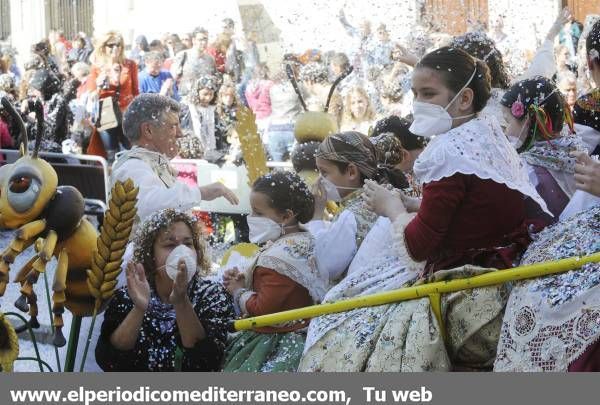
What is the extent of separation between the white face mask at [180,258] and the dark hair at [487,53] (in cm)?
149

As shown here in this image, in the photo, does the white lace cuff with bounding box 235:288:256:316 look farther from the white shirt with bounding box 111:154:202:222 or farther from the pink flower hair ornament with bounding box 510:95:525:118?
the pink flower hair ornament with bounding box 510:95:525:118

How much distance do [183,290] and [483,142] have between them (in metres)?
1.20

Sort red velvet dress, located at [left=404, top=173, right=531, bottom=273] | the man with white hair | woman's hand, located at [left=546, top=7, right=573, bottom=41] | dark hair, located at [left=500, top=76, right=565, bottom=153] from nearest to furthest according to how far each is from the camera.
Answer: red velvet dress, located at [left=404, top=173, right=531, bottom=273], dark hair, located at [left=500, top=76, right=565, bottom=153], the man with white hair, woman's hand, located at [left=546, top=7, right=573, bottom=41]

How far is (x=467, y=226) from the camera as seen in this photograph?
3.82 m

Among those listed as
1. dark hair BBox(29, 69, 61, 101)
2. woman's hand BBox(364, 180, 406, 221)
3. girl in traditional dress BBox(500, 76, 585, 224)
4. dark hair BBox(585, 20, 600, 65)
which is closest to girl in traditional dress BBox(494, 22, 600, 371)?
woman's hand BBox(364, 180, 406, 221)

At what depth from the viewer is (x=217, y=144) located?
11.8 meters

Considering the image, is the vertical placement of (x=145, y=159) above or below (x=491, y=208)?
below

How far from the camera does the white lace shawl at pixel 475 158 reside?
150 inches

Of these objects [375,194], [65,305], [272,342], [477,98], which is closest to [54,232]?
[65,305]

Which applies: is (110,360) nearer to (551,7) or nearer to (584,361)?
(584,361)

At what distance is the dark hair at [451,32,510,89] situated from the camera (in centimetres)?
512

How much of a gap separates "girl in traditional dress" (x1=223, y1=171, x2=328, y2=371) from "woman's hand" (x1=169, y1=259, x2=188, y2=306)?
1.29 ft

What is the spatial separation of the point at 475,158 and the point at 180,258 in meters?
1.21

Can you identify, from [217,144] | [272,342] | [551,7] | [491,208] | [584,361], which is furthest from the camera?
[551,7]
